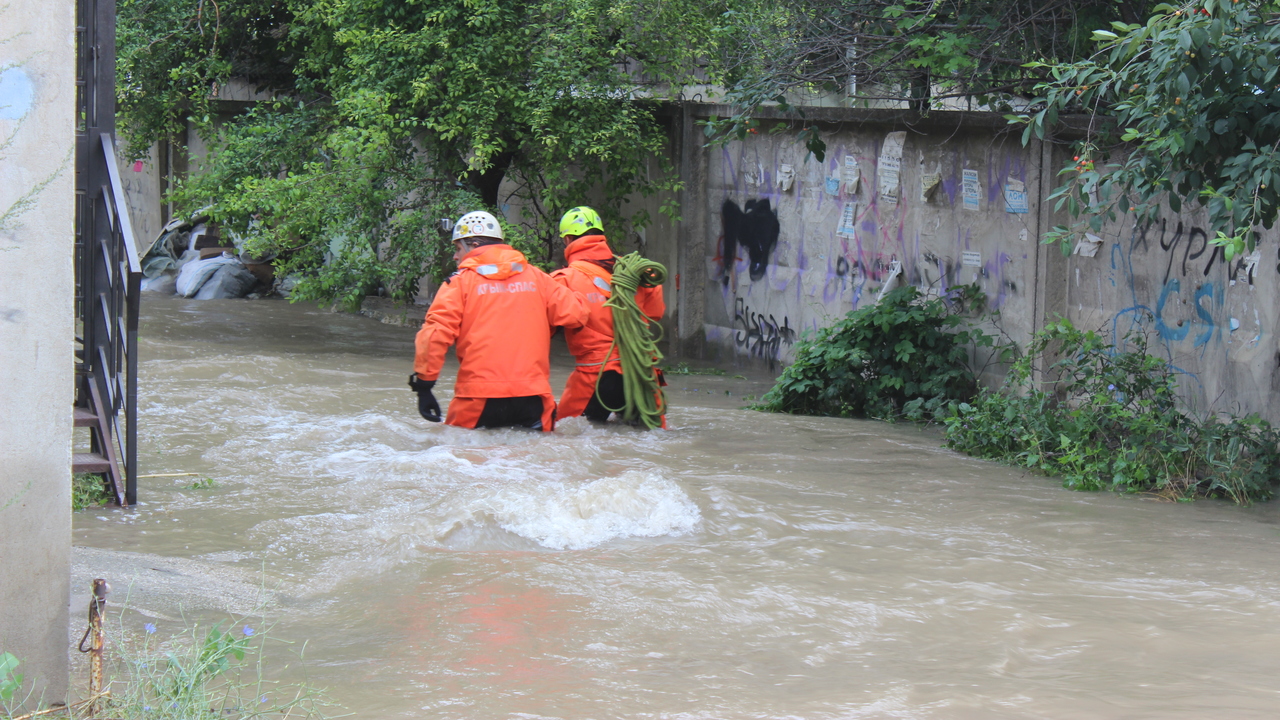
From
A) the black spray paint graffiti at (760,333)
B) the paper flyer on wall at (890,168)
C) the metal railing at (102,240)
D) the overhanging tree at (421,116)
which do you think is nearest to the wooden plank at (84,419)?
the metal railing at (102,240)

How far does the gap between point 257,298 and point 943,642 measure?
14.0 m

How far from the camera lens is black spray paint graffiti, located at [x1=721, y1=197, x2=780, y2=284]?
1127 centimetres

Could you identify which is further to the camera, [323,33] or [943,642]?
[323,33]

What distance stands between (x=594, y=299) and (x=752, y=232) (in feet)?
13.8

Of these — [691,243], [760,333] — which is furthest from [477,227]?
[691,243]

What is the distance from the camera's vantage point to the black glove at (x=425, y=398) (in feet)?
22.6

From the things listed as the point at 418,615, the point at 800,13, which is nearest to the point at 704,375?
the point at 800,13

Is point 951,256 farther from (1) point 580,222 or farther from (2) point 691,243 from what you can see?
(2) point 691,243

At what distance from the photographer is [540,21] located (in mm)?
10602

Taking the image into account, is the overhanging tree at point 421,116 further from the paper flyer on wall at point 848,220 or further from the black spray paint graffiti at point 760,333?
the paper flyer on wall at point 848,220

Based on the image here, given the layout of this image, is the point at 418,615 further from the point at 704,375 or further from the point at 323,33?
the point at 323,33

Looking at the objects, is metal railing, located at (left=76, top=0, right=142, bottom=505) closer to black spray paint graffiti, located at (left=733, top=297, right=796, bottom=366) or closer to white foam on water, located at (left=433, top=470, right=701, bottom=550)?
white foam on water, located at (left=433, top=470, right=701, bottom=550)

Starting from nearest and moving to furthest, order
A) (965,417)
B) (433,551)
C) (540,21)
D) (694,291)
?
(433,551)
(965,417)
(540,21)
(694,291)

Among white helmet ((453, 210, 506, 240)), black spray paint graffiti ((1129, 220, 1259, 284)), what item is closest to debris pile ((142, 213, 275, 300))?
white helmet ((453, 210, 506, 240))
